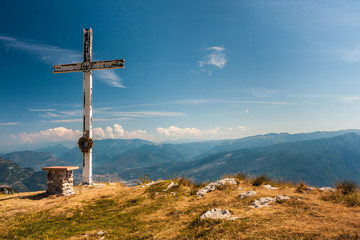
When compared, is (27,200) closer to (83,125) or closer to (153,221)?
(83,125)

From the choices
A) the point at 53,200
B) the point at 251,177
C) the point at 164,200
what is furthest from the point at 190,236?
the point at 53,200

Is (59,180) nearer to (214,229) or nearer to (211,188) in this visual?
(211,188)

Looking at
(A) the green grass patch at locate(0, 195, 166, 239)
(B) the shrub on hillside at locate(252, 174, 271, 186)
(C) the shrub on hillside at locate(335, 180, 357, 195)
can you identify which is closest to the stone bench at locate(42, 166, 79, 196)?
(A) the green grass patch at locate(0, 195, 166, 239)

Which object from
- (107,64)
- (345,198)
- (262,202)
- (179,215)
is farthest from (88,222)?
(107,64)

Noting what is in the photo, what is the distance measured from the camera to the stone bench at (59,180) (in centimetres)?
1430

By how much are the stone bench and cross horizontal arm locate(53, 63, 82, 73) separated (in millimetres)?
9749

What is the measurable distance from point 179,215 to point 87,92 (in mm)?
15061

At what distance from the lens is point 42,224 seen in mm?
9578

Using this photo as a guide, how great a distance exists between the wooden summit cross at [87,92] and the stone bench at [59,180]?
370cm

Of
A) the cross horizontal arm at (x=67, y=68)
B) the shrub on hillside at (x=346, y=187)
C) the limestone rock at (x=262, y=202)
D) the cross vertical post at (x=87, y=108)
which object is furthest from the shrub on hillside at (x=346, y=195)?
the cross horizontal arm at (x=67, y=68)

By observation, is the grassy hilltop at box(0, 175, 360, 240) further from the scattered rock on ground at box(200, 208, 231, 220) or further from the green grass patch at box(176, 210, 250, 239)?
the scattered rock on ground at box(200, 208, 231, 220)

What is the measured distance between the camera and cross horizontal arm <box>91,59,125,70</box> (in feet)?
60.7

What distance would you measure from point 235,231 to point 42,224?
30.7 feet

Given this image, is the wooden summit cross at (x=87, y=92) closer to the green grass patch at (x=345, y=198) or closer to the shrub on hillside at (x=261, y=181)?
the shrub on hillside at (x=261, y=181)
